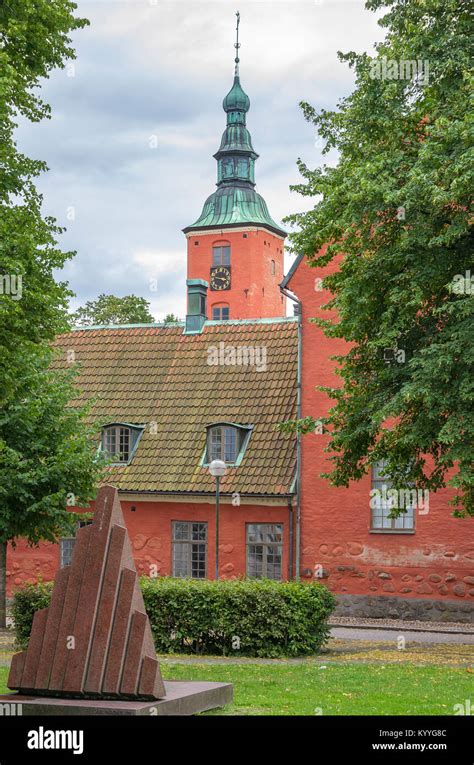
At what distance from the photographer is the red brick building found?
2498cm

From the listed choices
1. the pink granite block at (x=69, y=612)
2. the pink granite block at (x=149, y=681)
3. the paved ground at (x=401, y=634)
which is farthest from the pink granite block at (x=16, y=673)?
the paved ground at (x=401, y=634)

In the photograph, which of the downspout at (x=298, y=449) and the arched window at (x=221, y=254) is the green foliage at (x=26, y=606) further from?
the arched window at (x=221, y=254)

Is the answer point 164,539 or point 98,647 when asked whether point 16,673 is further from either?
point 164,539

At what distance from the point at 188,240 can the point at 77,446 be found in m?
50.2

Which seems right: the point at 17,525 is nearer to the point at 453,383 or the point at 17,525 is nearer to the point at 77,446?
the point at 77,446

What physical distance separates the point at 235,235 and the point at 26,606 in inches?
2062

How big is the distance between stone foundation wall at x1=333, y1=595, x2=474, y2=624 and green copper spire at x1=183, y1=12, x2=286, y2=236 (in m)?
45.9

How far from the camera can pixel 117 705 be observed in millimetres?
9070

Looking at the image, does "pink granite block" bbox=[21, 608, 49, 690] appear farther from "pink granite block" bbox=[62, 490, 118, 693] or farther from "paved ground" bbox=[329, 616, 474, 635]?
"paved ground" bbox=[329, 616, 474, 635]

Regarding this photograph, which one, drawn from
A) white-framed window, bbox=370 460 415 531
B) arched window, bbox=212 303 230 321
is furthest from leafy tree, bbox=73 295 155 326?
white-framed window, bbox=370 460 415 531

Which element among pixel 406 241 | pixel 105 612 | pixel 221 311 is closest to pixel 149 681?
pixel 105 612

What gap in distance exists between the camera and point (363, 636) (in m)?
21.9
